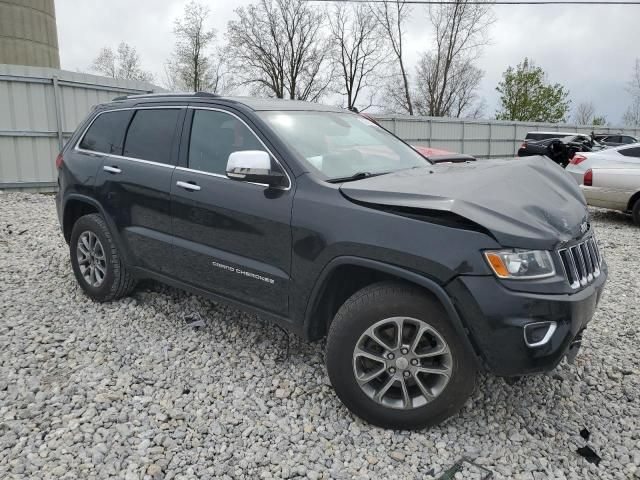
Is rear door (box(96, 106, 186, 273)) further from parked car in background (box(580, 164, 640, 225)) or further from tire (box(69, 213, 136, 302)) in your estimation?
parked car in background (box(580, 164, 640, 225))

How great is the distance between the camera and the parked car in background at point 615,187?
8.95 meters

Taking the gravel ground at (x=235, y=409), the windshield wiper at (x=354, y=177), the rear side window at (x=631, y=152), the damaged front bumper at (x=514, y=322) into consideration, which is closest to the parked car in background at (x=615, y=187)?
the rear side window at (x=631, y=152)

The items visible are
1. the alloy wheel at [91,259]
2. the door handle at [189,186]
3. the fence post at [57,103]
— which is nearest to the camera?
the door handle at [189,186]

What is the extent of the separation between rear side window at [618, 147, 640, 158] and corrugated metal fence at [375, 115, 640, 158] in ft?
31.3

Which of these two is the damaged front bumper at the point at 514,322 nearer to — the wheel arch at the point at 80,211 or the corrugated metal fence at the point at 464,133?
the wheel arch at the point at 80,211

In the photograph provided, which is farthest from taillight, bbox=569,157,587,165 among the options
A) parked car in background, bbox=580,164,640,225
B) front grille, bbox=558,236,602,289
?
front grille, bbox=558,236,602,289

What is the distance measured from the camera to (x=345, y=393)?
9.23ft

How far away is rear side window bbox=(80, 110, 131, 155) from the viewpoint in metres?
4.28

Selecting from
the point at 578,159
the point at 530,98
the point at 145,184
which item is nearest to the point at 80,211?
the point at 145,184

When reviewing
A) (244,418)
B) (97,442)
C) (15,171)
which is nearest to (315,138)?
(244,418)

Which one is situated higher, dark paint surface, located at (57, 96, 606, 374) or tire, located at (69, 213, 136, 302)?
dark paint surface, located at (57, 96, 606, 374)

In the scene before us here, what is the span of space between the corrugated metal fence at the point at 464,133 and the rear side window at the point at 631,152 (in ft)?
31.3

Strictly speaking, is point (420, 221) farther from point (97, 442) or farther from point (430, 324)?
point (97, 442)

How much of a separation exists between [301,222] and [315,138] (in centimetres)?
76
